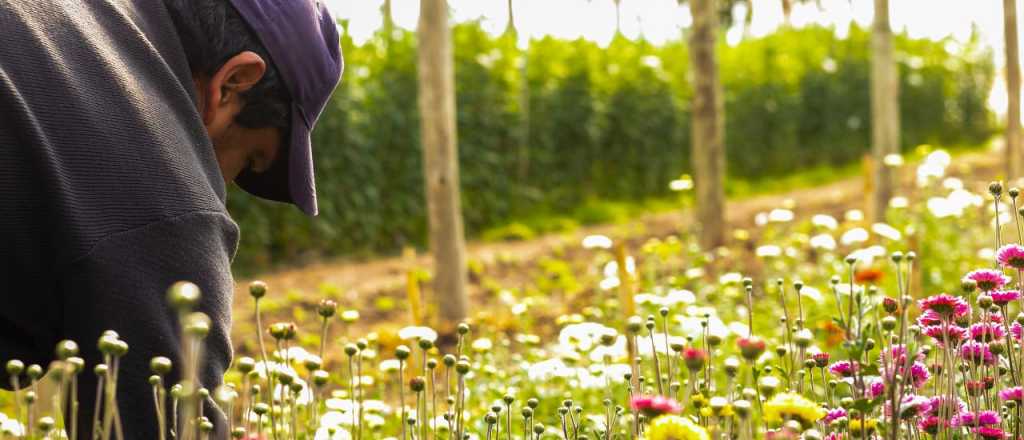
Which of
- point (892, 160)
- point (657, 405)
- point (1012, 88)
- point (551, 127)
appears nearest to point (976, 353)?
point (657, 405)

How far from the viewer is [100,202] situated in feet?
5.05

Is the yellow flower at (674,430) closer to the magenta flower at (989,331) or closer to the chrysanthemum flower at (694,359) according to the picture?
the chrysanthemum flower at (694,359)

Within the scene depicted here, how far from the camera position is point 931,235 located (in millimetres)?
8242

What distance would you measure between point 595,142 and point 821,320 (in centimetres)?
805

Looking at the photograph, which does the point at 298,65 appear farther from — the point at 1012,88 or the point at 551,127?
the point at 551,127

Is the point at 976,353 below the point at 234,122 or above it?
below

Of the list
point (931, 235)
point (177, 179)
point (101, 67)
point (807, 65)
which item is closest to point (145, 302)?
point (177, 179)

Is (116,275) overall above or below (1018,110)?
above

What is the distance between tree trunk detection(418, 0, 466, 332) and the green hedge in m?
3.34

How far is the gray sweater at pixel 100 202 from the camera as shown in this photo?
1513 millimetres

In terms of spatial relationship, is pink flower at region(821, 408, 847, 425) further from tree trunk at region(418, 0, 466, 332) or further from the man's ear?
tree trunk at region(418, 0, 466, 332)

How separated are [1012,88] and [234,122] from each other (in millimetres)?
8552

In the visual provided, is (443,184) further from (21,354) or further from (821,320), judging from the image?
(21,354)

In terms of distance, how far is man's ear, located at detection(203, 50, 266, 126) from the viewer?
183 cm
